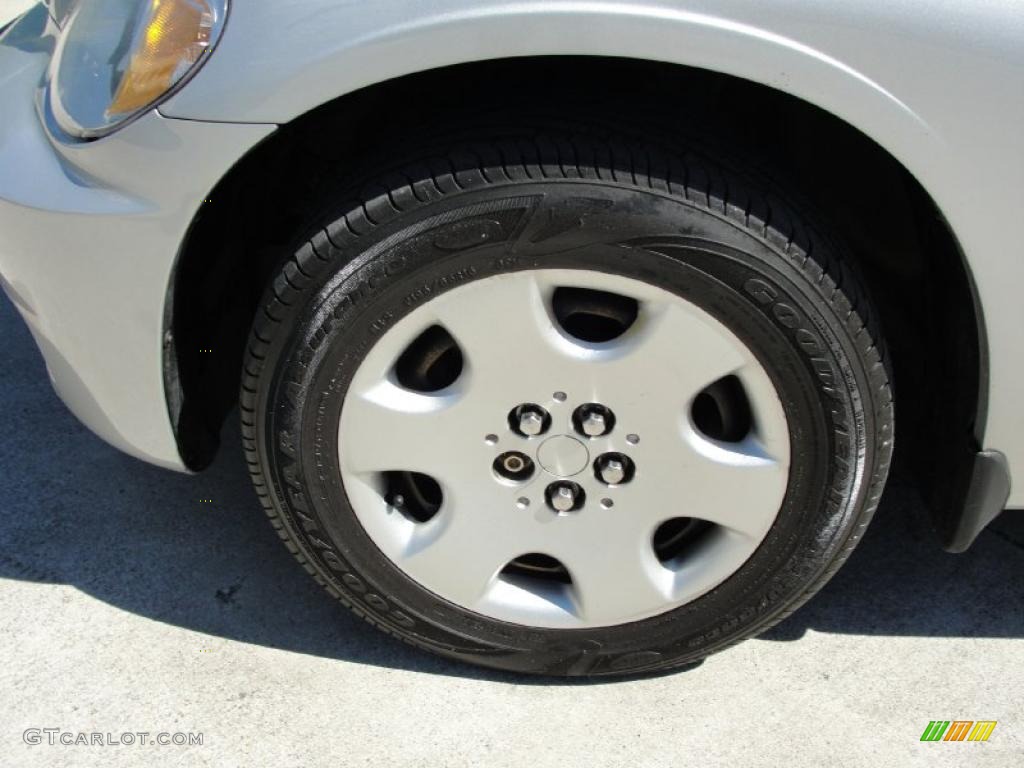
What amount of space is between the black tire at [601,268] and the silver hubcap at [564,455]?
Result: 0.03 m

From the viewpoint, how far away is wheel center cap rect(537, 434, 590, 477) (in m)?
1.71

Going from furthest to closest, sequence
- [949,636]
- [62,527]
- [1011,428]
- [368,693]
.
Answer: [62,527] → [949,636] → [368,693] → [1011,428]

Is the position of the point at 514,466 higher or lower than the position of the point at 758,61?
lower

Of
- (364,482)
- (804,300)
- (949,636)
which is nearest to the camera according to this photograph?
(804,300)

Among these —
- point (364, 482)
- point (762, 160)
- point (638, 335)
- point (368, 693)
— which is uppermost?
point (762, 160)

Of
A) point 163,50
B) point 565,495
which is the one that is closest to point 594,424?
point 565,495

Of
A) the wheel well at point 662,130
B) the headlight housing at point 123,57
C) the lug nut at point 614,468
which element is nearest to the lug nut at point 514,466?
the lug nut at point 614,468

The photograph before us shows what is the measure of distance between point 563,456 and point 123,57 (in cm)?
92

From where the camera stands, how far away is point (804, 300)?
1.55m

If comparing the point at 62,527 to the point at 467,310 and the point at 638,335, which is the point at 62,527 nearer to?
the point at 467,310

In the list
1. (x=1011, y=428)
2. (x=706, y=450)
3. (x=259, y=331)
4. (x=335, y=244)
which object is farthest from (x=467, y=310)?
(x=1011, y=428)

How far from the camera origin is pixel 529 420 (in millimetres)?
1688

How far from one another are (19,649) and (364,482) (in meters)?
0.80

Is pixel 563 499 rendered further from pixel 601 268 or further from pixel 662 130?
pixel 662 130
